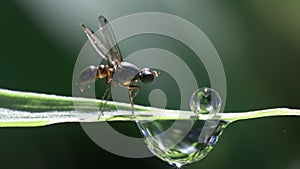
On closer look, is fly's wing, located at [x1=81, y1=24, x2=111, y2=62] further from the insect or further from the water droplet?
the water droplet

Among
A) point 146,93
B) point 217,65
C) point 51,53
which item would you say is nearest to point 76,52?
point 51,53

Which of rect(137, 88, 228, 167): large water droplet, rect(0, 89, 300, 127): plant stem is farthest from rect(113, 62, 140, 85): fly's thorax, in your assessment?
rect(0, 89, 300, 127): plant stem

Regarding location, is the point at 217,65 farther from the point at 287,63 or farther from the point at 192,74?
the point at 287,63

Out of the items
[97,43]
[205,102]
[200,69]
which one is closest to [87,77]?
[97,43]

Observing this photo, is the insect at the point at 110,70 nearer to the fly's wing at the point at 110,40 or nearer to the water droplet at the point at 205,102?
the fly's wing at the point at 110,40

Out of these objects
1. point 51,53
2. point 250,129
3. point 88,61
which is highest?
point 51,53

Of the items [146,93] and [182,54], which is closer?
[146,93]

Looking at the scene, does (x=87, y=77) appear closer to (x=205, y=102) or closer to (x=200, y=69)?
(x=205, y=102)
